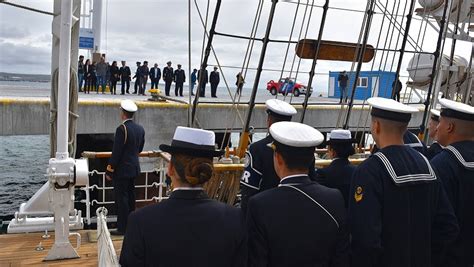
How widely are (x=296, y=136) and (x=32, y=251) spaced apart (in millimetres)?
3423

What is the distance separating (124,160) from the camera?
538cm

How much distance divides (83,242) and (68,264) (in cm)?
59

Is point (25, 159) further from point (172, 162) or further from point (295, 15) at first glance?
point (172, 162)

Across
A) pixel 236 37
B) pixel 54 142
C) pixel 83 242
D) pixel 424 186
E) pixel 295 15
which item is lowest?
pixel 83 242

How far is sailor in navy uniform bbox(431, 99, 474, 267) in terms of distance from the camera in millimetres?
2830

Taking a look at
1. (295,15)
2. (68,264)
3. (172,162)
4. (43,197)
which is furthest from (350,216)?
(295,15)

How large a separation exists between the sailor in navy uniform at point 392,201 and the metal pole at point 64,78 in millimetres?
2688

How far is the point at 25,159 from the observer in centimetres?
2655

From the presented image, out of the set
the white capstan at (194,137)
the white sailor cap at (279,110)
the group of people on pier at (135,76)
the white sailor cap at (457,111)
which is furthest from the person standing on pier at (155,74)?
the white capstan at (194,137)

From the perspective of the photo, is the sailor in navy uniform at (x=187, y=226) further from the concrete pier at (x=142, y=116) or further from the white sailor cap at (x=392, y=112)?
the concrete pier at (x=142, y=116)

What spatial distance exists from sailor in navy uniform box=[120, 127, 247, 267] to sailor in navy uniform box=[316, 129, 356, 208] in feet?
4.86

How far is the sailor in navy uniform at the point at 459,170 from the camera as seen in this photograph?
9.29 feet

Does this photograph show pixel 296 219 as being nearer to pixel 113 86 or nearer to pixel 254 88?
pixel 254 88

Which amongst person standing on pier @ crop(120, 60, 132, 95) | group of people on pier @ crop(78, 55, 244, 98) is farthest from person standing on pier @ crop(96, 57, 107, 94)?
person standing on pier @ crop(120, 60, 132, 95)
